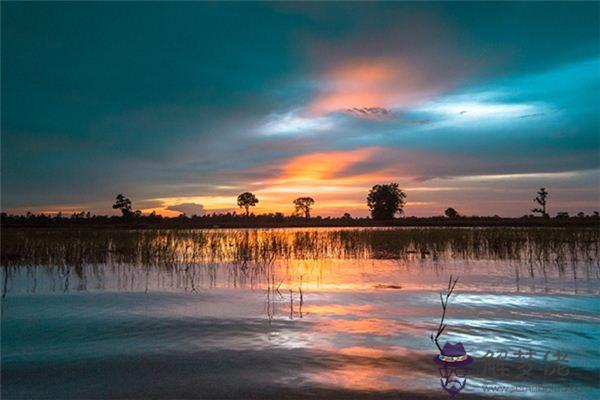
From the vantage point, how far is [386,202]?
8588cm

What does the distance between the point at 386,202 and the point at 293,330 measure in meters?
79.8

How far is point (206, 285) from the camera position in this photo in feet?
42.7

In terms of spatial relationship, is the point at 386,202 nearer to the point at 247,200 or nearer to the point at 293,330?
the point at 247,200

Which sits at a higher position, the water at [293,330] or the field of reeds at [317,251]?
the field of reeds at [317,251]

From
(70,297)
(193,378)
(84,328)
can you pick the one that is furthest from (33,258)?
(193,378)

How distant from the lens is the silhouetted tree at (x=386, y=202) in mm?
85375

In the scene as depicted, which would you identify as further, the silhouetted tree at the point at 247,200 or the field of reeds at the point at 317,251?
the silhouetted tree at the point at 247,200

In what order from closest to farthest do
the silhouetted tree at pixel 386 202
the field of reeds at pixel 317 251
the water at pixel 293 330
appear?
the water at pixel 293 330, the field of reeds at pixel 317 251, the silhouetted tree at pixel 386 202

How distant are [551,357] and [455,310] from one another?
3032 millimetres

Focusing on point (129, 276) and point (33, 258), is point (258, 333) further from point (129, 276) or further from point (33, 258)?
point (33, 258)

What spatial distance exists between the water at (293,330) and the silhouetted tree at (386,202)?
69.0 m

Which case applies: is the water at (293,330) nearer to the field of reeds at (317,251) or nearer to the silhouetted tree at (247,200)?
the field of reeds at (317,251)

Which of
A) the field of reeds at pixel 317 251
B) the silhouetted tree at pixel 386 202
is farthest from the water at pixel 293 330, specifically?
the silhouetted tree at pixel 386 202

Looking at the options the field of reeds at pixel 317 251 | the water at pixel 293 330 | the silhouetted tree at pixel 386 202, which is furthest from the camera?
the silhouetted tree at pixel 386 202
